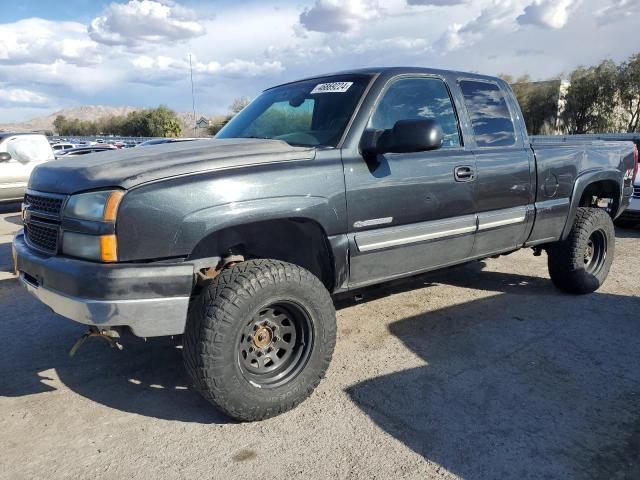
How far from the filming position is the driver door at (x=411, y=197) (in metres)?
3.32

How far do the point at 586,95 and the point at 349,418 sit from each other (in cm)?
3899

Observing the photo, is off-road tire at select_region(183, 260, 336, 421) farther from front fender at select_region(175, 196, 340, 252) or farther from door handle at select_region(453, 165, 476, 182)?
door handle at select_region(453, 165, 476, 182)

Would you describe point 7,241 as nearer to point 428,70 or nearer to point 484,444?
point 428,70

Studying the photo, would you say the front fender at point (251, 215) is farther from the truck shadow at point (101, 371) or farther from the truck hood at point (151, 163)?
the truck shadow at point (101, 371)

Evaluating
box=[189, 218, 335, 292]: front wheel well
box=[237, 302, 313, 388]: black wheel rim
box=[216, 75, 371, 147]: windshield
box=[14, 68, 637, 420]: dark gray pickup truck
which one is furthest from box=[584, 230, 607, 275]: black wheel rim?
box=[237, 302, 313, 388]: black wheel rim

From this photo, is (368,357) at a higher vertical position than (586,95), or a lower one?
lower

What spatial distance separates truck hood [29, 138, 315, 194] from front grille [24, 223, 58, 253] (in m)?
0.22

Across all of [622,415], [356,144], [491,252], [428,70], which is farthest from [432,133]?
[622,415]

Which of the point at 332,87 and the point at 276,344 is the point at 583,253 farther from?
the point at 276,344

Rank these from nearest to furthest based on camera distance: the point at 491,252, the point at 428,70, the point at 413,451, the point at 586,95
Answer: the point at 413,451
the point at 428,70
the point at 491,252
the point at 586,95

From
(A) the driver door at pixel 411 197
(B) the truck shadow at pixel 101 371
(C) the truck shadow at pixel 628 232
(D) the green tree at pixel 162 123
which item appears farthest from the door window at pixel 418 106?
(D) the green tree at pixel 162 123

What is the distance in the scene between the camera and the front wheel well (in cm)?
304

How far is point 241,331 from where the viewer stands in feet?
9.28

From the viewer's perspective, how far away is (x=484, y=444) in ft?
9.02
